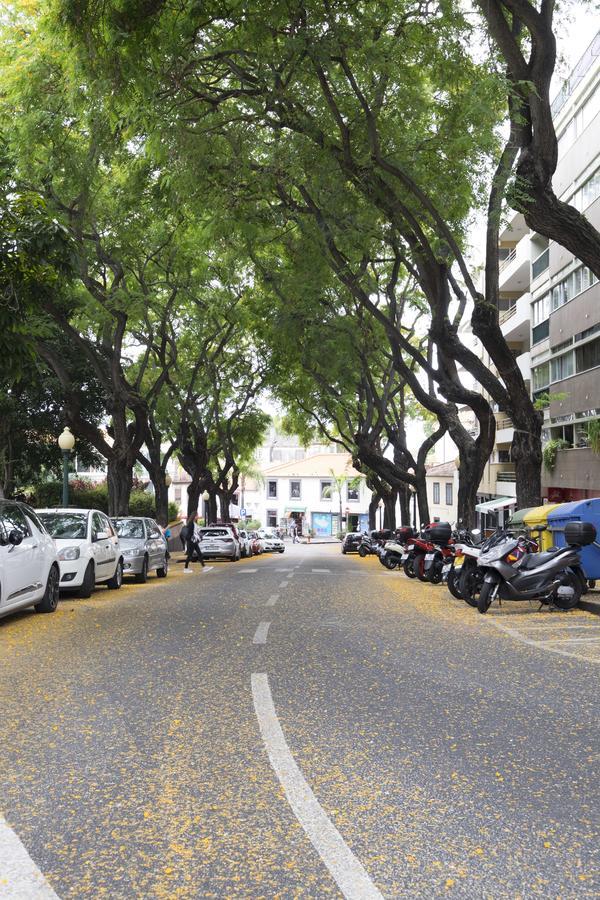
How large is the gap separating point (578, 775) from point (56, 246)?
32.0 ft

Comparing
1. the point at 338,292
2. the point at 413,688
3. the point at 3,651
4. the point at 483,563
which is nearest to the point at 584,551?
the point at 483,563

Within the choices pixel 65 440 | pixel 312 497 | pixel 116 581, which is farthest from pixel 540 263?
pixel 312 497

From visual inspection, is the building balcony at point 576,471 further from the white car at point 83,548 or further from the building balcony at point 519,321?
the white car at point 83,548

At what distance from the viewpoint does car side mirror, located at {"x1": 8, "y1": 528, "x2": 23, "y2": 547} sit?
37.4 feet

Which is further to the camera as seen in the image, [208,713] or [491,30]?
[491,30]

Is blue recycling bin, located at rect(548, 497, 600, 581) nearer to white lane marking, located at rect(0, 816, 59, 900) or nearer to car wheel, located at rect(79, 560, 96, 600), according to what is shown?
car wheel, located at rect(79, 560, 96, 600)

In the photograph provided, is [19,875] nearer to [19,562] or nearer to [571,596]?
[19,562]

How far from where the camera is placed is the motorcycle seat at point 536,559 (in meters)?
13.0

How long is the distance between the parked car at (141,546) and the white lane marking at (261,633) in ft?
33.2

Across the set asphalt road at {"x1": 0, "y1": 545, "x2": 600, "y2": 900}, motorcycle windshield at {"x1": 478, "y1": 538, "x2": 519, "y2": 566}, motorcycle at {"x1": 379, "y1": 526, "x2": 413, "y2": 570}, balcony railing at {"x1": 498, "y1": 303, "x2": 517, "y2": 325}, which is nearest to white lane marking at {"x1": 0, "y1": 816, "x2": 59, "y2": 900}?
asphalt road at {"x1": 0, "y1": 545, "x2": 600, "y2": 900}

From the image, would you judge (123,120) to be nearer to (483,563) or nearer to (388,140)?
(388,140)

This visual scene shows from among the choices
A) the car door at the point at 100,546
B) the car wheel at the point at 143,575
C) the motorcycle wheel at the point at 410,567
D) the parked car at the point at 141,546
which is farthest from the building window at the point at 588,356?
the car door at the point at 100,546

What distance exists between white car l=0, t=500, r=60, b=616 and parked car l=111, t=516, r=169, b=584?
751 centimetres

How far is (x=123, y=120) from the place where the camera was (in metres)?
15.4
